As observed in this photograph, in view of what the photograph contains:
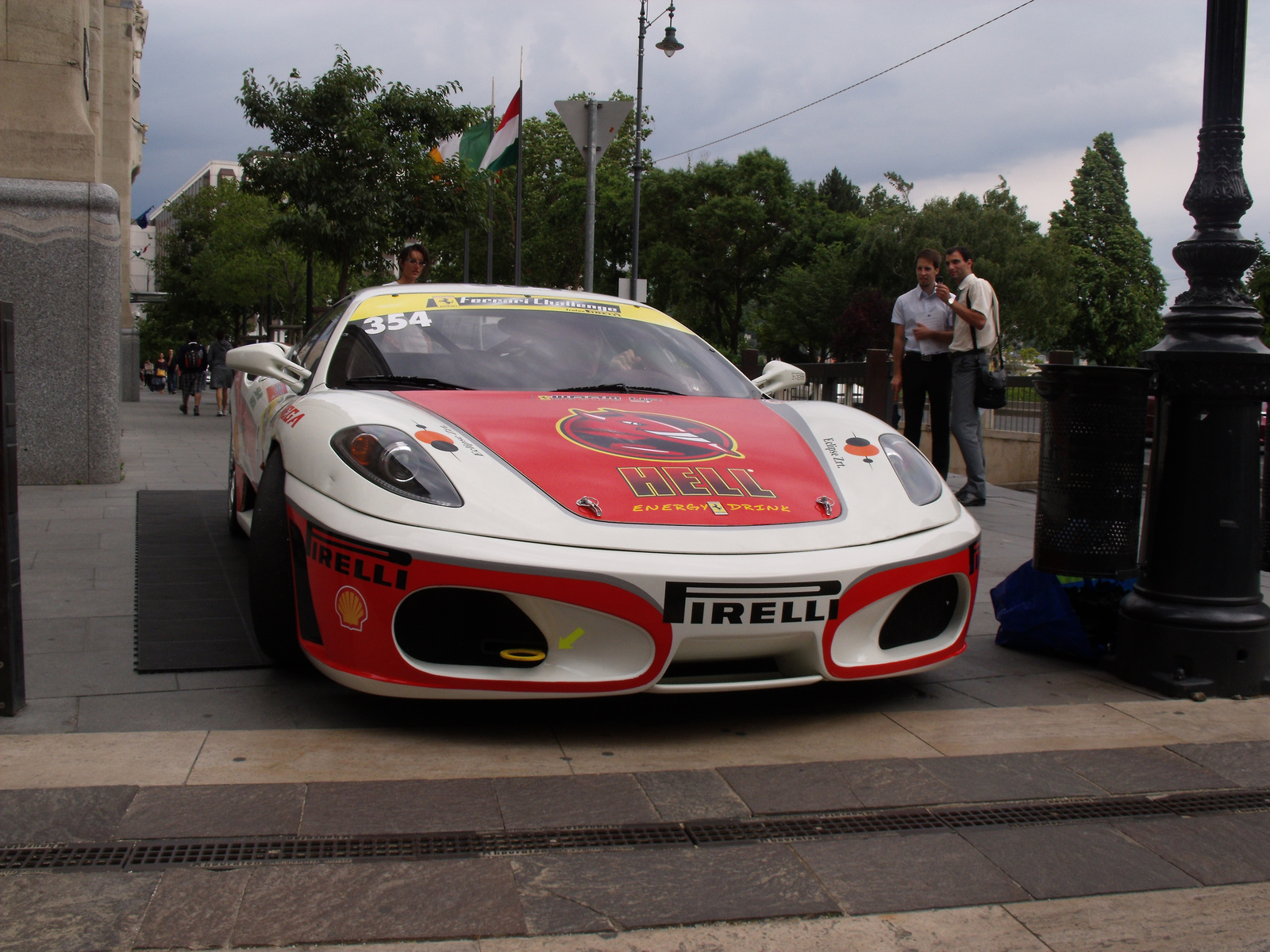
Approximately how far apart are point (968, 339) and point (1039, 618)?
4.16 meters

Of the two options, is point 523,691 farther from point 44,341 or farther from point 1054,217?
point 1054,217

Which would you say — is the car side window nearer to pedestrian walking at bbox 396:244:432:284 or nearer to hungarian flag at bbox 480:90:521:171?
pedestrian walking at bbox 396:244:432:284

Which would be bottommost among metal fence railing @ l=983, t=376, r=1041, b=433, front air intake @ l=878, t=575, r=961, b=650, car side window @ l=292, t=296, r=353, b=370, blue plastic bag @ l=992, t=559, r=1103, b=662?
blue plastic bag @ l=992, t=559, r=1103, b=662

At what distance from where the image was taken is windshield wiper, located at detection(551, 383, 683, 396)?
4.05 m

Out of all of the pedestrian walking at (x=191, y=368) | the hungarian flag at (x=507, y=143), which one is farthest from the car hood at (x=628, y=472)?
the pedestrian walking at (x=191, y=368)

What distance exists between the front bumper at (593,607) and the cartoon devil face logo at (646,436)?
1.57ft

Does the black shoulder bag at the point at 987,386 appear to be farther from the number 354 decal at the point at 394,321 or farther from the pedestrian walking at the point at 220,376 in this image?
the pedestrian walking at the point at 220,376

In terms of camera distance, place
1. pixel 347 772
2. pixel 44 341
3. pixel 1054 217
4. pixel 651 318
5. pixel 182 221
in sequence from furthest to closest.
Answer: pixel 1054 217 < pixel 182 221 < pixel 44 341 < pixel 651 318 < pixel 347 772

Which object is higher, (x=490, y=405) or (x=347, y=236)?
(x=347, y=236)

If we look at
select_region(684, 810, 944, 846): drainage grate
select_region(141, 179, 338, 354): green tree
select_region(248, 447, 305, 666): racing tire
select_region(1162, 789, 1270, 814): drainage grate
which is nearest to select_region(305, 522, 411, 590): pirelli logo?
select_region(248, 447, 305, 666): racing tire

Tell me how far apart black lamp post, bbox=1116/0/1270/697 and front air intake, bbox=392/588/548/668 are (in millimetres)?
2125

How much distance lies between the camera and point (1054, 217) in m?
74.6

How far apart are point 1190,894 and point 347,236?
1695cm

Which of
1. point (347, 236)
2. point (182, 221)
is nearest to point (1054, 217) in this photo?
point (182, 221)
